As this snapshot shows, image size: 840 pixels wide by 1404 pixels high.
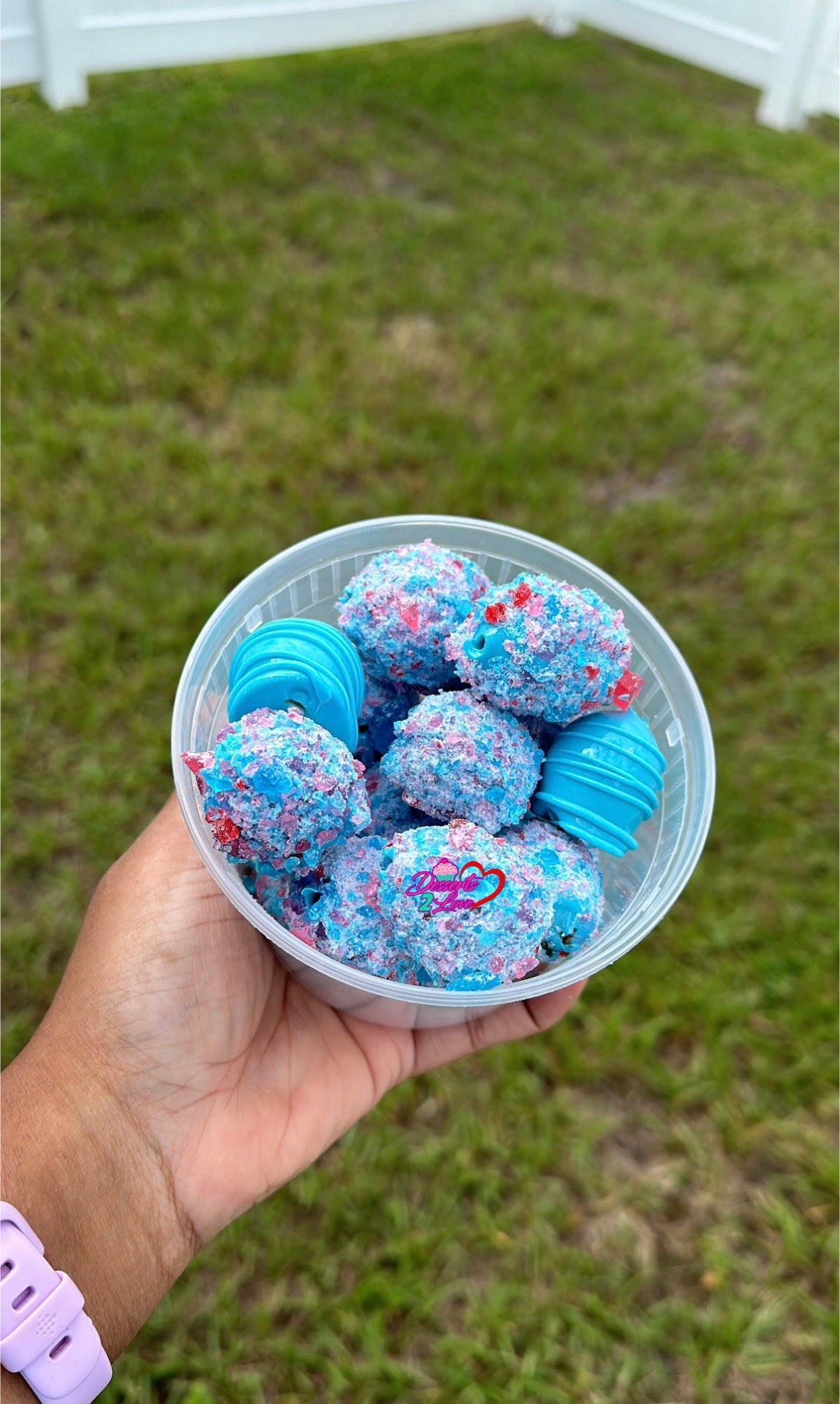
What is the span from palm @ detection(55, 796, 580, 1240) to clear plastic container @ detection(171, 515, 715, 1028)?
0.26 feet

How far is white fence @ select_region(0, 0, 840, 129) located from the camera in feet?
10.4

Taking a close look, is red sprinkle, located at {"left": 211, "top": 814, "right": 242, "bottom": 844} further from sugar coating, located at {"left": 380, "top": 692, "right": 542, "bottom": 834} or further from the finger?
the finger

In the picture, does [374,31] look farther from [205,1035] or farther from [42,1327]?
[42,1327]

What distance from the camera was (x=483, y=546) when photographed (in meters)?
1.43

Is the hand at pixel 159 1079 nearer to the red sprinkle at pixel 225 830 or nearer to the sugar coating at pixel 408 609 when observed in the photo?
the red sprinkle at pixel 225 830

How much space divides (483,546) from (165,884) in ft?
1.97

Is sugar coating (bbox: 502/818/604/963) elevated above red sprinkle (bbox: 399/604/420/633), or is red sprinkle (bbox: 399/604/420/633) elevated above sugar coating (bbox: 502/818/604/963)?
red sprinkle (bbox: 399/604/420/633)

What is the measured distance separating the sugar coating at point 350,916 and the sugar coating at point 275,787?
0.17 feet

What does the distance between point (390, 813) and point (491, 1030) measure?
1.26 feet

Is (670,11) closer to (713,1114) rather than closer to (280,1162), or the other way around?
(713,1114)

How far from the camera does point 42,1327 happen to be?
1.05 metres

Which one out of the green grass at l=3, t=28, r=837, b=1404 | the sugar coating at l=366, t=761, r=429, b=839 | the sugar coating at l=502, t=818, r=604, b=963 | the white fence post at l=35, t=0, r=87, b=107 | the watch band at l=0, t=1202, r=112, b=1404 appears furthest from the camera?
the white fence post at l=35, t=0, r=87, b=107

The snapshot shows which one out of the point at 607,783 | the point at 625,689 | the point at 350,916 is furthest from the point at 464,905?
the point at 625,689

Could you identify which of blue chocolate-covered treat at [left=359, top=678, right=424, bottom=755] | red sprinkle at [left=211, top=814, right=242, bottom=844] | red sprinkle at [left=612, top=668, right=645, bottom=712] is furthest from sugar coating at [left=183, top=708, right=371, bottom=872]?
red sprinkle at [left=612, top=668, right=645, bottom=712]
